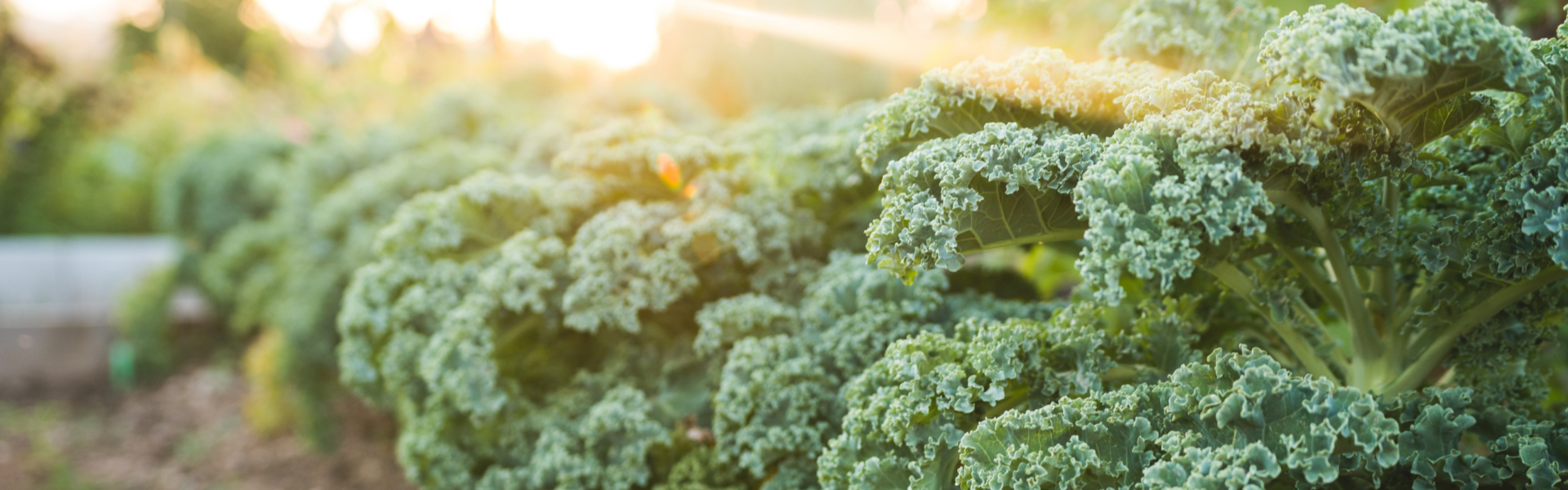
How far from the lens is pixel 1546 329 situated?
5.41ft

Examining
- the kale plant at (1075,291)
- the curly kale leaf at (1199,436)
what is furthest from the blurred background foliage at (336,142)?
the curly kale leaf at (1199,436)

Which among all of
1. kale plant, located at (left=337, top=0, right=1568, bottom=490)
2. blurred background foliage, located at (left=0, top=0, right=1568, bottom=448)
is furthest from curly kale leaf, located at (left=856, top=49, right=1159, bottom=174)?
blurred background foliage, located at (left=0, top=0, right=1568, bottom=448)

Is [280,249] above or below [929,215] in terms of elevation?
above

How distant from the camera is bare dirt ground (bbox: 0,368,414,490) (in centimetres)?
529

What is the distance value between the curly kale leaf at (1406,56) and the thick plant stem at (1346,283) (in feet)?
0.76

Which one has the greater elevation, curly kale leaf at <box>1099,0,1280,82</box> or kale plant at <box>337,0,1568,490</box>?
curly kale leaf at <box>1099,0,1280,82</box>

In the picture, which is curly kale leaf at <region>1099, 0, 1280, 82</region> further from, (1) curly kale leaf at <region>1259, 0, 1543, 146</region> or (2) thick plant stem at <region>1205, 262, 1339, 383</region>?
(1) curly kale leaf at <region>1259, 0, 1543, 146</region>

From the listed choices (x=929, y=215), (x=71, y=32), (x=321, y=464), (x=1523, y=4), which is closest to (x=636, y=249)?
(x=929, y=215)

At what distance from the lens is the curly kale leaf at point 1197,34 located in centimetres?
210

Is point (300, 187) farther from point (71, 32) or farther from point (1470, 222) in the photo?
point (71, 32)

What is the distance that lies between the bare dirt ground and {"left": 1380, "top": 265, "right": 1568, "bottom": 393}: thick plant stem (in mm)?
4706

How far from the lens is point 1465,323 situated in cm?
158

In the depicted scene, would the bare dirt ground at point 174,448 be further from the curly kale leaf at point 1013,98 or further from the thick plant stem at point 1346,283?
the thick plant stem at point 1346,283

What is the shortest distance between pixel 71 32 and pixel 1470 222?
37583 millimetres
